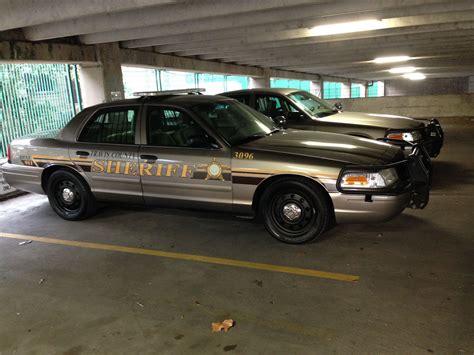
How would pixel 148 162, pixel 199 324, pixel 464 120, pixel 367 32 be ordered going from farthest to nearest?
pixel 464 120 → pixel 367 32 → pixel 148 162 → pixel 199 324

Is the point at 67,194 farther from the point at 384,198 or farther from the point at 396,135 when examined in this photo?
the point at 396,135

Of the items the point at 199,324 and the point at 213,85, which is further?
the point at 213,85

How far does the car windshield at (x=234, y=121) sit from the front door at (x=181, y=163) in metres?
0.19

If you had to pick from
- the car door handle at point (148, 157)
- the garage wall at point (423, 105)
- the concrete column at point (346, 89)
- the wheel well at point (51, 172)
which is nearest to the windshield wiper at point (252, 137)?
the car door handle at point (148, 157)

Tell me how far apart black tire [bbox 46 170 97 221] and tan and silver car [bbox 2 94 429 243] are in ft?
0.05

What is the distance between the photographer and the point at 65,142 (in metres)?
5.69

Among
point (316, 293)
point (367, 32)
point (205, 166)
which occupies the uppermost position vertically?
point (367, 32)

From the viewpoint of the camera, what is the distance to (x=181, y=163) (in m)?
4.91

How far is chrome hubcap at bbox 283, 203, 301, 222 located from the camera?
181 inches

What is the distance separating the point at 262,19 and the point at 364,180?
522cm

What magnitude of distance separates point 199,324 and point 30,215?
171 inches

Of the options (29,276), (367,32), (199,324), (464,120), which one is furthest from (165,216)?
(464,120)

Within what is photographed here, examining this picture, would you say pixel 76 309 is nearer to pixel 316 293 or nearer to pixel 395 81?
pixel 316 293

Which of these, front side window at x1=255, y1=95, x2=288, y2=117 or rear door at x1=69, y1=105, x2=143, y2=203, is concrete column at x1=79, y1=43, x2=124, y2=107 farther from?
rear door at x1=69, y1=105, x2=143, y2=203
